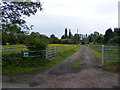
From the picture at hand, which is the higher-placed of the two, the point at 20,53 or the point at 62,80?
the point at 20,53

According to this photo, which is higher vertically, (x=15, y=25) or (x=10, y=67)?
(x=15, y=25)

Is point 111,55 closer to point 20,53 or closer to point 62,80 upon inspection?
point 62,80

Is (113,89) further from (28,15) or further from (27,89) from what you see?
(28,15)

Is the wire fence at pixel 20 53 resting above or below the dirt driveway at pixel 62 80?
above

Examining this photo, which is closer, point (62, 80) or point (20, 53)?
point (62, 80)

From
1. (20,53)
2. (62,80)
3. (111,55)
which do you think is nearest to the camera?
(62,80)

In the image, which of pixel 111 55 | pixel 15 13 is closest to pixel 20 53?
pixel 15 13

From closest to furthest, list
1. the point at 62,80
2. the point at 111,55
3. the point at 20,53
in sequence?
the point at 62,80 < the point at 20,53 < the point at 111,55

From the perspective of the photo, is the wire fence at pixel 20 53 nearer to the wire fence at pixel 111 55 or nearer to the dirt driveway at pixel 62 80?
the dirt driveway at pixel 62 80

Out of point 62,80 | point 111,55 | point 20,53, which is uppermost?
point 20,53

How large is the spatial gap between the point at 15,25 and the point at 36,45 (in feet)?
7.22

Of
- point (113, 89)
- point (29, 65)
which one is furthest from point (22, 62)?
point (113, 89)

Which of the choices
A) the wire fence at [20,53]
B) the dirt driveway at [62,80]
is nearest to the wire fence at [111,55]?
the dirt driveway at [62,80]

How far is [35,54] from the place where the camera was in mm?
10266
